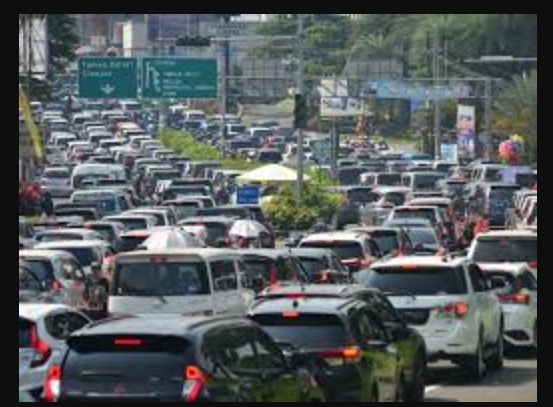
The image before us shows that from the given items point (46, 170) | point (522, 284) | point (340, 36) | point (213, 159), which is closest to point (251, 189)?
point (46, 170)

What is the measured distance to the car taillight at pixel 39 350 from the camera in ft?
65.3

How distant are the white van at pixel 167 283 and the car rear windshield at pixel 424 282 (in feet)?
6.60

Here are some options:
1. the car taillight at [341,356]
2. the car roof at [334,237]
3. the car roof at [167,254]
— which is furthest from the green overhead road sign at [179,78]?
the car taillight at [341,356]

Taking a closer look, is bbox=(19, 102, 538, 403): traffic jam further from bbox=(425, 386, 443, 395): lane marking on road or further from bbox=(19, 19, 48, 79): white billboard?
bbox=(19, 19, 48, 79): white billboard

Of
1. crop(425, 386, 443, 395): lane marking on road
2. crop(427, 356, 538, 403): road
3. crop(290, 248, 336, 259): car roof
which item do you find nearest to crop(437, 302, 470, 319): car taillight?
crop(427, 356, 538, 403): road

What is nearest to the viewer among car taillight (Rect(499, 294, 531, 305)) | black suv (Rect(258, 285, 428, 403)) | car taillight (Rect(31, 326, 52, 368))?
car taillight (Rect(31, 326, 52, 368))

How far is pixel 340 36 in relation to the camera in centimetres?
16400

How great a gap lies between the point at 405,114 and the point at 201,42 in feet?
268

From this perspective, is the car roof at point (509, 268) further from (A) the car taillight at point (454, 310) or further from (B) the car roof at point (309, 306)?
(B) the car roof at point (309, 306)

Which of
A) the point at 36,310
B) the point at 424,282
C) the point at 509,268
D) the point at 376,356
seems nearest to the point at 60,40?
the point at 509,268

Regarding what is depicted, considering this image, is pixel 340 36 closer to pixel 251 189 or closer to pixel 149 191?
pixel 149 191

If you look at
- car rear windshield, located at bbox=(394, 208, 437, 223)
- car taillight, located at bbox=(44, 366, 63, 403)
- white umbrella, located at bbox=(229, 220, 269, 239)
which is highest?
car taillight, located at bbox=(44, 366, 63, 403)

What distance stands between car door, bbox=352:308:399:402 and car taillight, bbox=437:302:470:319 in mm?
4522

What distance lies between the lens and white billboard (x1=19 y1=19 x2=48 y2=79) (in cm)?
6134
